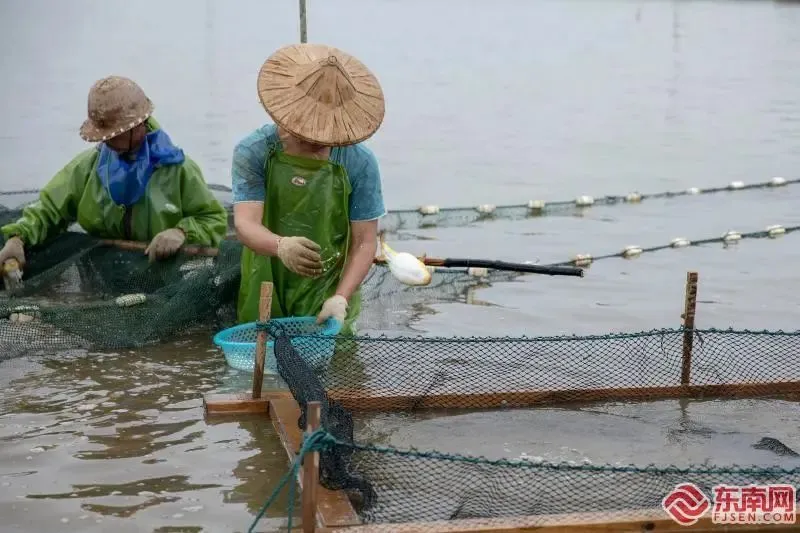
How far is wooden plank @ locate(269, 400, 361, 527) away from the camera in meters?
3.77

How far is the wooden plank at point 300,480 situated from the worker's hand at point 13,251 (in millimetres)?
2372

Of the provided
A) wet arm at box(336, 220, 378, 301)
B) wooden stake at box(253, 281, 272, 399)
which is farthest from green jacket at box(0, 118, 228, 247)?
wooden stake at box(253, 281, 272, 399)

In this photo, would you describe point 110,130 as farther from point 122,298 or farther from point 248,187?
point 248,187

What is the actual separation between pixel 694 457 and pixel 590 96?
1855 centimetres

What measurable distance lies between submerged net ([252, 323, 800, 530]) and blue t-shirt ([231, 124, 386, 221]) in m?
0.66

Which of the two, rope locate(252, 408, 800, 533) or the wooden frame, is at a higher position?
rope locate(252, 408, 800, 533)

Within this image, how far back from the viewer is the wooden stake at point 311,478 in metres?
3.55

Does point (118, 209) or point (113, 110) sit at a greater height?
point (113, 110)

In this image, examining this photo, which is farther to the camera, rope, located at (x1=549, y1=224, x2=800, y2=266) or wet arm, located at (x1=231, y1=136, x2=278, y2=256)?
rope, located at (x1=549, y1=224, x2=800, y2=266)

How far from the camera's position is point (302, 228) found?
5.49 m

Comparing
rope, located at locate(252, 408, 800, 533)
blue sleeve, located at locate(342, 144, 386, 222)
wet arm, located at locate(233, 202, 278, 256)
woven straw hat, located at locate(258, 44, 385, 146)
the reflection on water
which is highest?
woven straw hat, located at locate(258, 44, 385, 146)

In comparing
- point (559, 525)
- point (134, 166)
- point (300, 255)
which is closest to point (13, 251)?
point (134, 166)

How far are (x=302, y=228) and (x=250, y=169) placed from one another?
0.39 metres

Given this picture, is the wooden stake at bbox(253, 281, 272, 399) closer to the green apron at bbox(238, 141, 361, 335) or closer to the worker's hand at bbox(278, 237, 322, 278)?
the worker's hand at bbox(278, 237, 322, 278)
